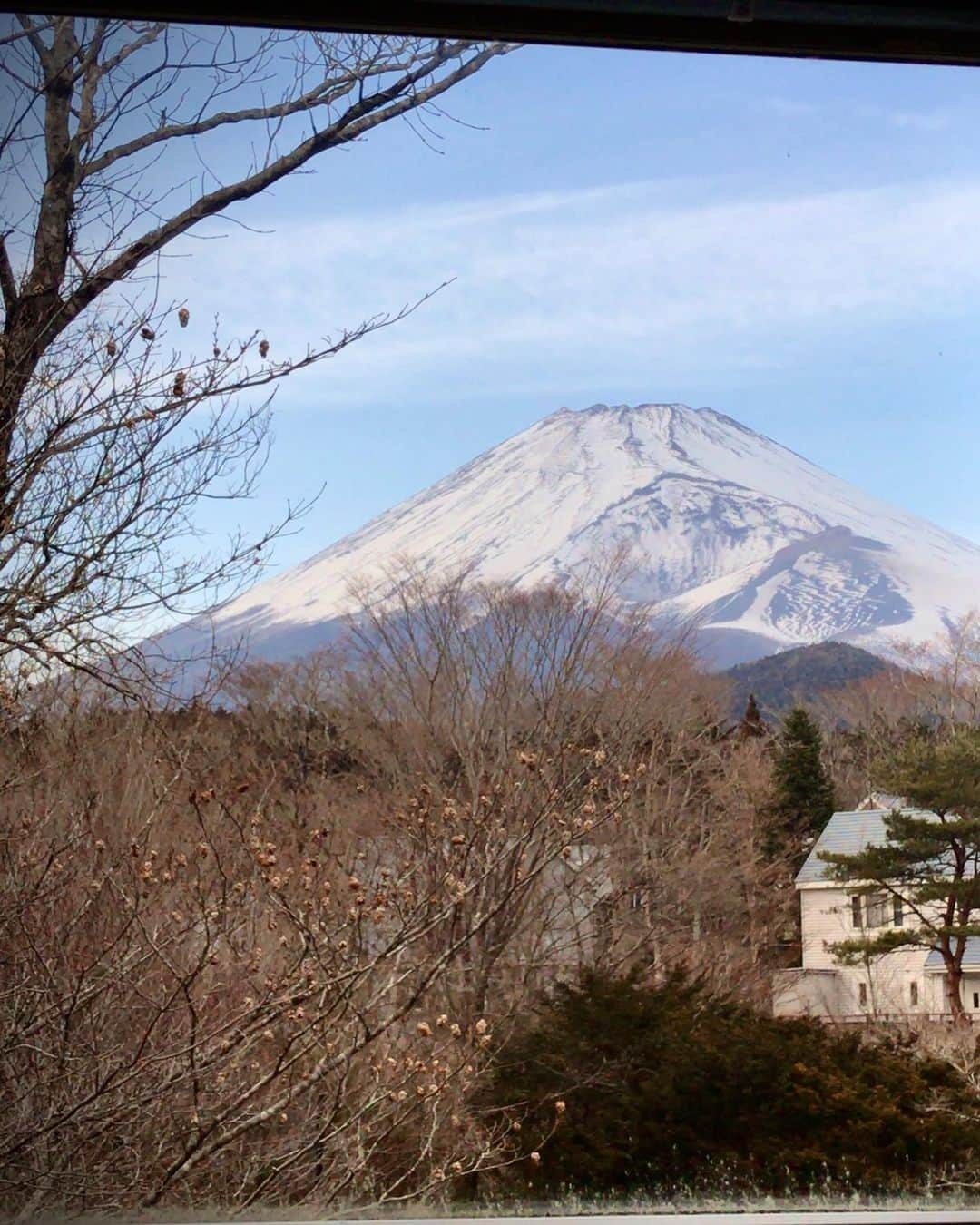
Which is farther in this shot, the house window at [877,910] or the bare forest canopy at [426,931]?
the house window at [877,910]

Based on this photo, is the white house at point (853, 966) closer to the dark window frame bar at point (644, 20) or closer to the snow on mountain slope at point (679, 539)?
the snow on mountain slope at point (679, 539)

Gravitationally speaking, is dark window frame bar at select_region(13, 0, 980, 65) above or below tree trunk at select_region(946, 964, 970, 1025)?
above

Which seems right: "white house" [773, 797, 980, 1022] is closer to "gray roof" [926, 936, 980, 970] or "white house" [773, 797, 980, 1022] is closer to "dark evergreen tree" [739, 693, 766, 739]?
"gray roof" [926, 936, 980, 970]

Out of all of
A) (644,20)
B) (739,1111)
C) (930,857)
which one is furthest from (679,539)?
(644,20)

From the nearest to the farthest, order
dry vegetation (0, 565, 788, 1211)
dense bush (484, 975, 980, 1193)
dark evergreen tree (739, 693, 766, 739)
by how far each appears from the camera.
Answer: dry vegetation (0, 565, 788, 1211) → dense bush (484, 975, 980, 1193) → dark evergreen tree (739, 693, 766, 739)

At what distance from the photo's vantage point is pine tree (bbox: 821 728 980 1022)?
3109 millimetres

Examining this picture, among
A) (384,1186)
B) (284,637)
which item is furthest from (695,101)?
(384,1186)

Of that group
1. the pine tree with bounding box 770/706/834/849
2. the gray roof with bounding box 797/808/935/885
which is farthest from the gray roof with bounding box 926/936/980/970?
the pine tree with bounding box 770/706/834/849

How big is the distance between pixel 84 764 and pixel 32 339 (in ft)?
3.99

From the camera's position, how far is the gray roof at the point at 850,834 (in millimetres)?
3135

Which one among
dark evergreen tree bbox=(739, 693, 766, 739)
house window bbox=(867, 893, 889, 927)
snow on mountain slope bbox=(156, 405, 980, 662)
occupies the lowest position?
house window bbox=(867, 893, 889, 927)

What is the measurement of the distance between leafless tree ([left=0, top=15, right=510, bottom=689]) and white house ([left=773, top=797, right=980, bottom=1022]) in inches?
66.0

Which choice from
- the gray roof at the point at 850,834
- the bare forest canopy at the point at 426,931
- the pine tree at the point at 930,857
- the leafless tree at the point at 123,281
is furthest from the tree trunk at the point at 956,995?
the leafless tree at the point at 123,281

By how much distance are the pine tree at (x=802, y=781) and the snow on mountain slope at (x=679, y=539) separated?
23 centimetres
